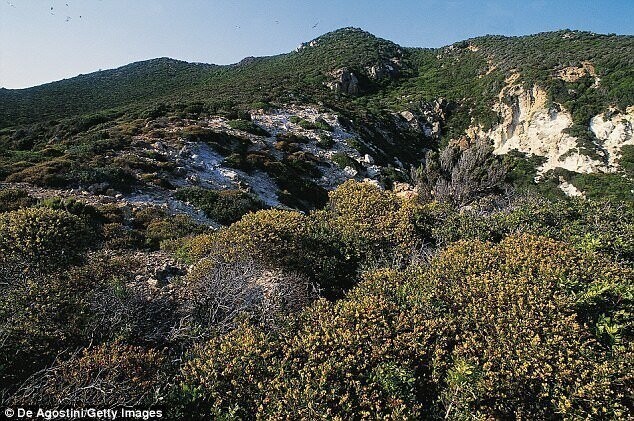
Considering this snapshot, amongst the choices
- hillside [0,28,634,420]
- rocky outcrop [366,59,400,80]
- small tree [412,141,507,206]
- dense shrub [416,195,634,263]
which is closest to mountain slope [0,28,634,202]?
rocky outcrop [366,59,400,80]

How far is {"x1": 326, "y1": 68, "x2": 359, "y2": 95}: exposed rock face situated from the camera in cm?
5084

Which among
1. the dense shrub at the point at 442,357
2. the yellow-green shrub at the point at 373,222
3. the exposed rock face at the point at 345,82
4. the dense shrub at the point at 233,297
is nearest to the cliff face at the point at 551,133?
the exposed rock face at the point at 345,82

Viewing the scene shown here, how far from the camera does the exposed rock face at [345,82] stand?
50844 mm

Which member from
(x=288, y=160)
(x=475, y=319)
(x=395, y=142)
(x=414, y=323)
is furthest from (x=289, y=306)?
(x=395, y=142)

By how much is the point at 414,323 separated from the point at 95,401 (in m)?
4.34

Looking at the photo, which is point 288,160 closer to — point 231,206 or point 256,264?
point 231,206

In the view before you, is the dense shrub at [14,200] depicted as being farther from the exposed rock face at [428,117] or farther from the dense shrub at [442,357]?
the exposed rock face at [428,117]

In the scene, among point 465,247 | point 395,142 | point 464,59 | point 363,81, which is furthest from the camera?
point 464,59

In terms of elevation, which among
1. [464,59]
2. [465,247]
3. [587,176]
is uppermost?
[464,59]

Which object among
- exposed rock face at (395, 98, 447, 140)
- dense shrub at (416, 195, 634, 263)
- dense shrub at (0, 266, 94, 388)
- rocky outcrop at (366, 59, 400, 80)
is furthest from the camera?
rocky outcrop at (366, 59, 400, 80)

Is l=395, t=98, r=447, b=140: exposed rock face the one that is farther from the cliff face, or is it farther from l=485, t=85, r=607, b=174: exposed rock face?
l=485, t=85, r=607, b=174: exposed rock face

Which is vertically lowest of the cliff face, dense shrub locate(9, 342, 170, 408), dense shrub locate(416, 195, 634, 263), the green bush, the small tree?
dense shrub locate(9, 342, 170, 408)

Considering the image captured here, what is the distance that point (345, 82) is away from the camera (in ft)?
169

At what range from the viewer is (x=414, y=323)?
5809 mm
